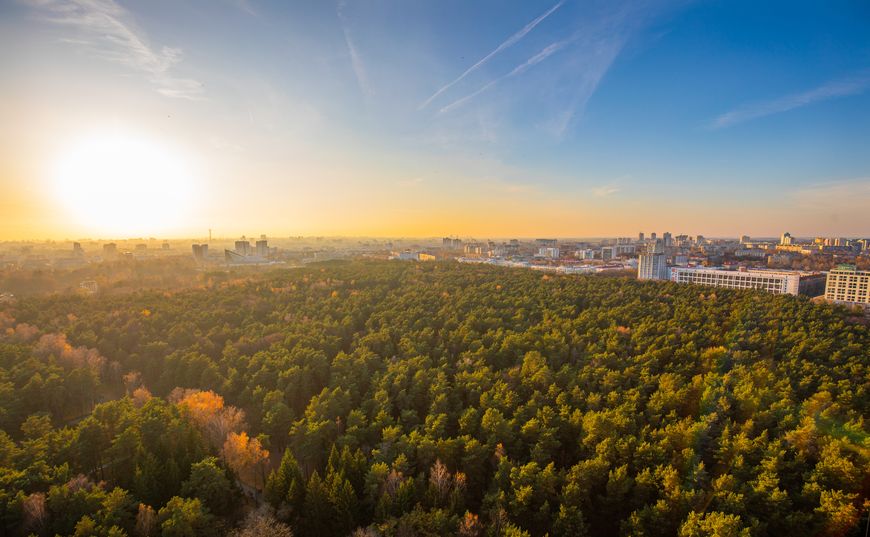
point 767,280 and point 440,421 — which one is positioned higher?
point 767,280

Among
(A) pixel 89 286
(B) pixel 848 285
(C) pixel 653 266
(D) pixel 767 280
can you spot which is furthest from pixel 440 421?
(B) pixel 848 285

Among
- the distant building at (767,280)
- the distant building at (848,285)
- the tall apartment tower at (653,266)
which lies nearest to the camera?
the distant building at (848,285)

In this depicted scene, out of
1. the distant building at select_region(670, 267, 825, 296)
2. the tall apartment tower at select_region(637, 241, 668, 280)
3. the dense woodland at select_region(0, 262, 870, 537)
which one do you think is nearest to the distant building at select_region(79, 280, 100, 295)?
the dense woodland at select_region(0, 262, 870, 537)

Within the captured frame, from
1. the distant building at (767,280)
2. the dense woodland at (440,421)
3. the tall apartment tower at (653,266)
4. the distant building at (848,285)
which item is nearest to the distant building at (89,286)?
the dense woodland at (440,421)

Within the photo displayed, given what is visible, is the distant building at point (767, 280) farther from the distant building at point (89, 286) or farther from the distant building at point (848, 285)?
the distant building at point (89, 286)

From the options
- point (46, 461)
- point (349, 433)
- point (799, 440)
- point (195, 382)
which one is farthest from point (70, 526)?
point (799, 440)

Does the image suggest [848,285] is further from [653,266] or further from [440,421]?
[440,421]

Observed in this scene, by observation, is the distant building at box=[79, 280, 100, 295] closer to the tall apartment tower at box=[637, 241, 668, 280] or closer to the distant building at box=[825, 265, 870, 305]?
the tall apartment tower at box=[637, 241, 668, 280]
